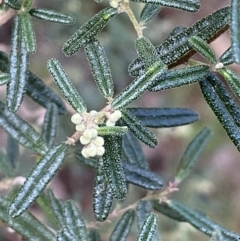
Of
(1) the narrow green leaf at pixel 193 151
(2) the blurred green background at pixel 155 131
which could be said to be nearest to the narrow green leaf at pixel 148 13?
(1) the narrow green leaf at pixel 193 151

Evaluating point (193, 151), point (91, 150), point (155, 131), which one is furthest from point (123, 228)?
point (155, 131)

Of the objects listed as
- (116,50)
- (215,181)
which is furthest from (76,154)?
(215,181)

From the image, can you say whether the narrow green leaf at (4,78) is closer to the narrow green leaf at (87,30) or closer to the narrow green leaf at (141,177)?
the narrow green leaf at (87,30)

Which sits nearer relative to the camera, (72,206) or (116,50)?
(72,206)

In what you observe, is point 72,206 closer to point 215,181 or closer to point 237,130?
point 237,130

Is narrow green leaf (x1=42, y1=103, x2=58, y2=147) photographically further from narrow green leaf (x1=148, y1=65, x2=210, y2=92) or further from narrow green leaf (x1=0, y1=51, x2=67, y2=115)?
narrow green leaf (x1=148, y1=65, x2=210, y2=92)

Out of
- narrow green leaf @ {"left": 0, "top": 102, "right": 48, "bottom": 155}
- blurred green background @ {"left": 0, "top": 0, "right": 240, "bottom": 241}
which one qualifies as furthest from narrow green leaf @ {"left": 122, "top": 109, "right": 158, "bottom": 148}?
blurred green background @ {"left": 0, "top": 0, "right": 240, "bottom": 241}

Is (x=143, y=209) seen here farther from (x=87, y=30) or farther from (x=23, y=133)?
(x=87, y=30)
